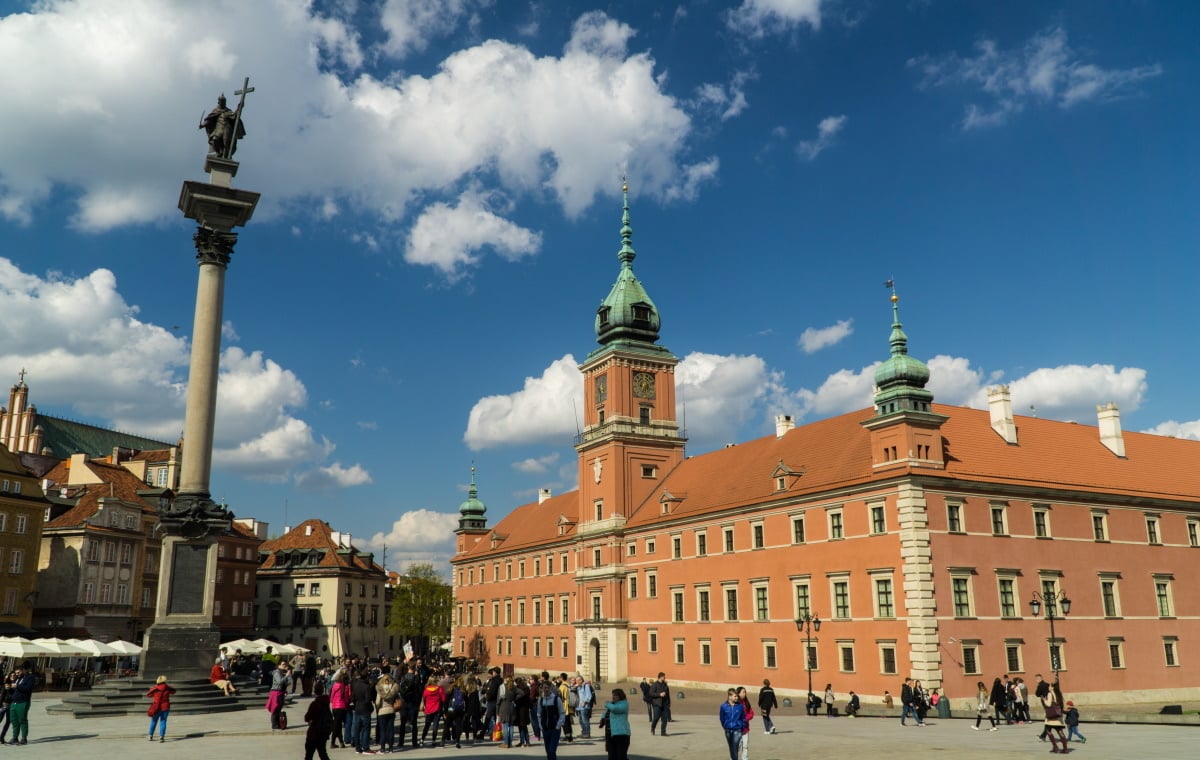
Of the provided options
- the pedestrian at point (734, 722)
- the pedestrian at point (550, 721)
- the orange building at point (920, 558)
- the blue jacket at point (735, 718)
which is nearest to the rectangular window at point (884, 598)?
the orange building at point (920, 558)

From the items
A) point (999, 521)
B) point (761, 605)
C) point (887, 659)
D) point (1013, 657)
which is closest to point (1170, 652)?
point (1013, 657)

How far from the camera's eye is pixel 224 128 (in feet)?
108

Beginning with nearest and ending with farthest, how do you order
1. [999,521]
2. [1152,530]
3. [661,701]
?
[661,701]
[999,521]
[1152,530]

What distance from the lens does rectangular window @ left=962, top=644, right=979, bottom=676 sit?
40312 mm

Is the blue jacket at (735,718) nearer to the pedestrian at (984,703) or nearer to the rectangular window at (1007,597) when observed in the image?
the pedestrian at (984,703)

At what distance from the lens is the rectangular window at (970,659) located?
1587 inches

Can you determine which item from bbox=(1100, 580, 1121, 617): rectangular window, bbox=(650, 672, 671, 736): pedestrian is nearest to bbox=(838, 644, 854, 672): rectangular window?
bbox=(1100, 580, 1121, 617): rectangular window

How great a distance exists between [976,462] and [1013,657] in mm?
9135

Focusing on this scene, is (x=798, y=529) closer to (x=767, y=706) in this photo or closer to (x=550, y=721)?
(x=767, y=706)

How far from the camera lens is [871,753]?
22328 mm

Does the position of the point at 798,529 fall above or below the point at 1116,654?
above

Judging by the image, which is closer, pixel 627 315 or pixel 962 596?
pixel 962 596

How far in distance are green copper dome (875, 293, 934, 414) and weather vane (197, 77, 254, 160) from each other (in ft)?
99.1

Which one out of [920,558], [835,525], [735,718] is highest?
[835,525]
